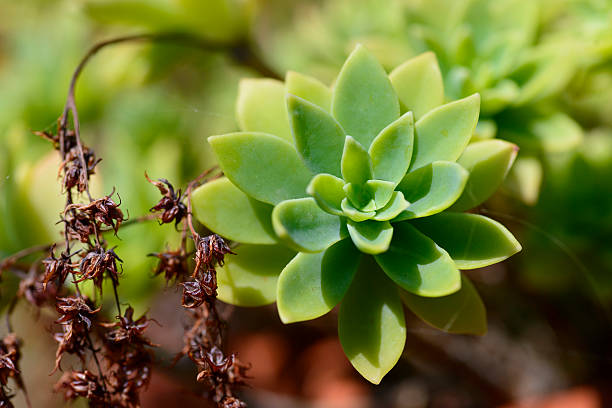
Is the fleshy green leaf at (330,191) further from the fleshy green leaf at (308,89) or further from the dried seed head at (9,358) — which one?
the dried seed head at (9,358)

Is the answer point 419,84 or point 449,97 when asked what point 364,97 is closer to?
point 419,84

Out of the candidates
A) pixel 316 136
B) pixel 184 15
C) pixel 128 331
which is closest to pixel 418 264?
pixel 316 136

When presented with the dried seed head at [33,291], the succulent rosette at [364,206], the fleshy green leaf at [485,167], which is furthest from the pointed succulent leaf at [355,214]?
the dried seed head at [33,291]

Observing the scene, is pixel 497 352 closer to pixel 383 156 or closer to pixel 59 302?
pixel 383 156

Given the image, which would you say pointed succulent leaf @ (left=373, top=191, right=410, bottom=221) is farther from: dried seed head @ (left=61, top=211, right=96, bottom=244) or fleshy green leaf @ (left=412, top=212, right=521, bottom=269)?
dried seed head @ (left=61, top=211, right=96, bottom=244)

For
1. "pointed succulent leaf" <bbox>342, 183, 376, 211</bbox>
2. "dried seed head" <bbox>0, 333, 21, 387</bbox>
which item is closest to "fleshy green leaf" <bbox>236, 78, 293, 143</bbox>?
"pointed succulent leaf" <bbox>342, 183, 376, 211</bbox>
